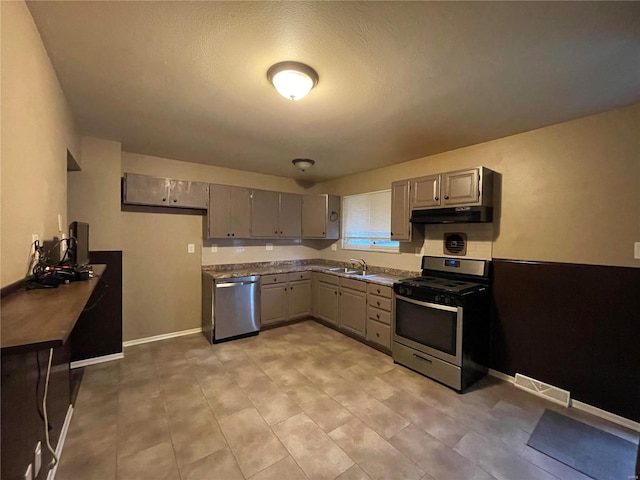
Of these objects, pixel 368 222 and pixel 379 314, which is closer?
pixel 379 314

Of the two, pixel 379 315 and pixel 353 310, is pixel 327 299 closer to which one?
pixel 353 310

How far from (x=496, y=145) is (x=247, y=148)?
2.87 meters

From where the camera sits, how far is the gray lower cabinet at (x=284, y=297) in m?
4.16

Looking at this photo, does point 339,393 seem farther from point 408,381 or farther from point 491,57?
point 491,57

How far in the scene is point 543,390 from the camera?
258 centimetres

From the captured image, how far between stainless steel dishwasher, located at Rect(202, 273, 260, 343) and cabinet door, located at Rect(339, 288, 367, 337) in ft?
4.12

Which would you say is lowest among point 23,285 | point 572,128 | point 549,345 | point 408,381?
point 408,381

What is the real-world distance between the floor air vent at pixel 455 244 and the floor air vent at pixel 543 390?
1.37 meters

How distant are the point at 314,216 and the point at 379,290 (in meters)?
1.96

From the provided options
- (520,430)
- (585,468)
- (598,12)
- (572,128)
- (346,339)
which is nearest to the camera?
(598,12)

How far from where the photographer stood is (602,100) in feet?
6.95

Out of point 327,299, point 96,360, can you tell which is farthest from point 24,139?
point 327,299

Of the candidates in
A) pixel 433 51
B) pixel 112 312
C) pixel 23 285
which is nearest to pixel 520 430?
pixel 433 51

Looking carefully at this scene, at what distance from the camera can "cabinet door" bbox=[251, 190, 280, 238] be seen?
14.2 ft
